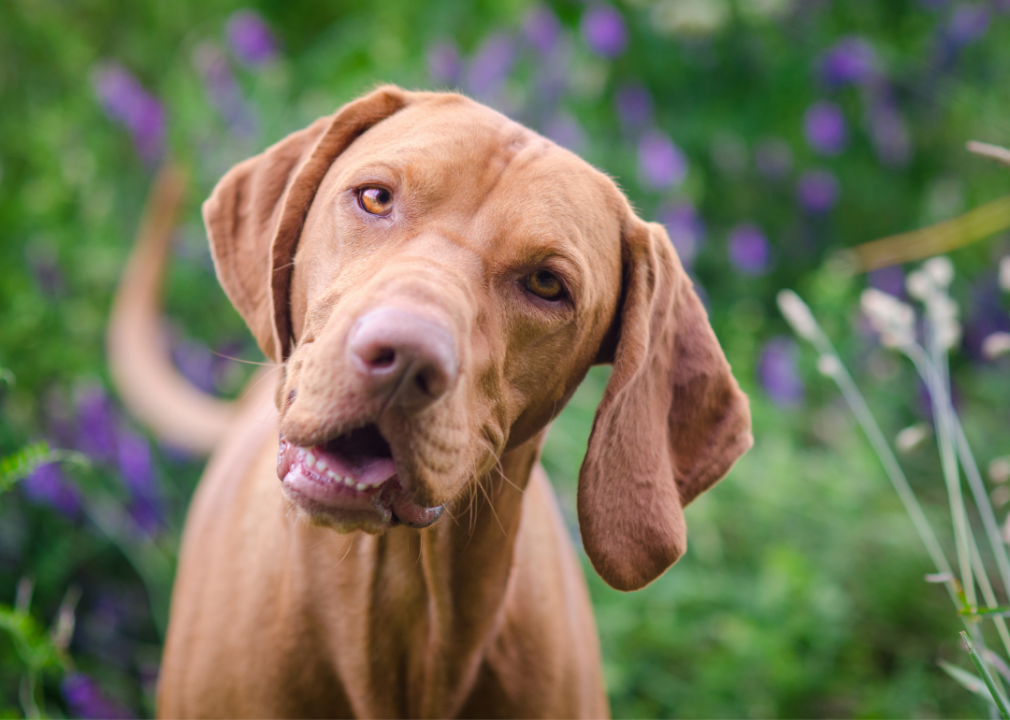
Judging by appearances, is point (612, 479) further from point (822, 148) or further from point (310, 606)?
point (822, 148)

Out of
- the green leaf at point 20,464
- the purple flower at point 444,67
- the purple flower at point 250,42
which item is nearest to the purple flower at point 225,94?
the purple flower at point 250,42

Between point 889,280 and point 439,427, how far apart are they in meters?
4.78

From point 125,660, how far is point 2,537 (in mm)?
738

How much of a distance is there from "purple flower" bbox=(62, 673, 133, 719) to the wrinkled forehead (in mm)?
2163

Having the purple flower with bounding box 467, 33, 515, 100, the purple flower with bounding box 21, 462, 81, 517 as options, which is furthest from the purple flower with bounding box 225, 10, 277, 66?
the purple flower with bounding box 21, 462, 81, 517

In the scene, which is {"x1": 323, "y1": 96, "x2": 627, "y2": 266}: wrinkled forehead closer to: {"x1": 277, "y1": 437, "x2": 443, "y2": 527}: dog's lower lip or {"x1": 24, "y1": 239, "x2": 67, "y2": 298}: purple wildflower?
{"x1": 277, "y1": 437, "x2": 443, "y2": 527}: dog's lower lip

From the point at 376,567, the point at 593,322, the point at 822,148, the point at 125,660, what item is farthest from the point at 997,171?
the point at 125,660

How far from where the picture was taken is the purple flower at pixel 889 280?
18.3 feet

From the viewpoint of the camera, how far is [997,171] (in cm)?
596

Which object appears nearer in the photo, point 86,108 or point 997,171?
point 86,108

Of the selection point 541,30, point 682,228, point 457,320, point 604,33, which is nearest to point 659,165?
point 682,228

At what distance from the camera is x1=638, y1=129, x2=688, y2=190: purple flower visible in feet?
16.9

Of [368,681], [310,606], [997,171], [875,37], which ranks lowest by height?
[997,171]

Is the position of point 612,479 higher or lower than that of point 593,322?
lower
